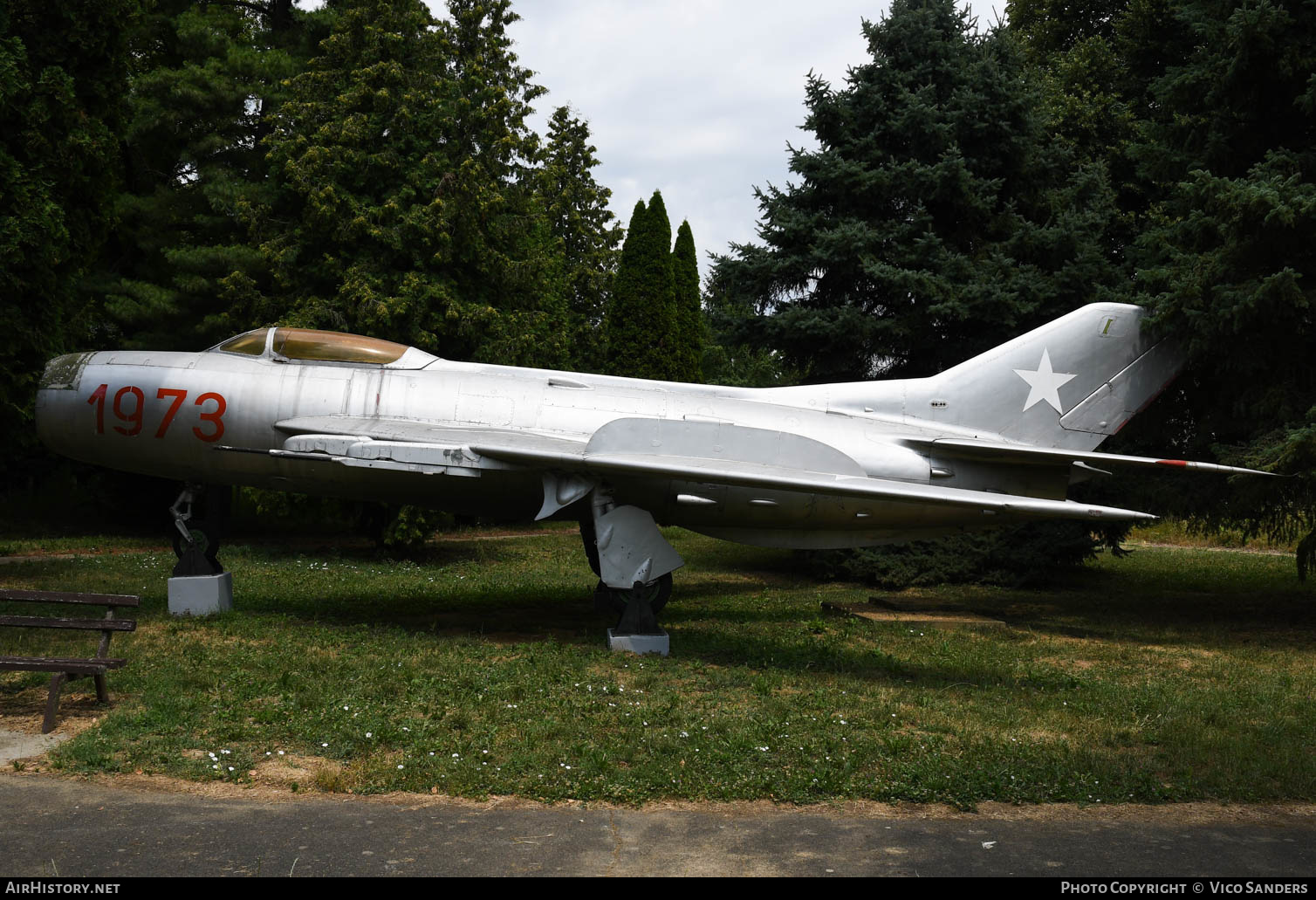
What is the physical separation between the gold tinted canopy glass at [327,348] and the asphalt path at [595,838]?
5.97 meters

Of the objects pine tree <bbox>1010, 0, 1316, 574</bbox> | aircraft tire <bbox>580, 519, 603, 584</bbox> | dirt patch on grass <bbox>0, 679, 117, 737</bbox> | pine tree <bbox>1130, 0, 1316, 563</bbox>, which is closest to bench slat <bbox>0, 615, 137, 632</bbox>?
dirt patch on grass <bbox>0, 679, 117, 737</bbox>

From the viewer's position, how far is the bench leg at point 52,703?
6.93 m

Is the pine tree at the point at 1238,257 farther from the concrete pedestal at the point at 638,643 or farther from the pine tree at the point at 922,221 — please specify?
the concrete pedestal at the point at 638,643

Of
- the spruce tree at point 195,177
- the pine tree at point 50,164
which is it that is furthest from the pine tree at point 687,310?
the pine tree at point 50,164

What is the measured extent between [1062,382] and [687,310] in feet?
63.2

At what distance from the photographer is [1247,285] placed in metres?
11.4

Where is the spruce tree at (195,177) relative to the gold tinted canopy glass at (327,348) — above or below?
above

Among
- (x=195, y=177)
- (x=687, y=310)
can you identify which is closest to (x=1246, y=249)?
(x=687, y=310)

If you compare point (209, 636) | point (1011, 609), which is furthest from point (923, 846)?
point (1011, 609)

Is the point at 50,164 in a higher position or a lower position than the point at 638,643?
higher

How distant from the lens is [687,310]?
30656 mm

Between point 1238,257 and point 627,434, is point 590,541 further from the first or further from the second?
point 1238,257

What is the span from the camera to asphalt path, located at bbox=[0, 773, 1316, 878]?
486 cm

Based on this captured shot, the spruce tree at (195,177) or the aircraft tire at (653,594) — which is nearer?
the aircraft tire at (653,594)
